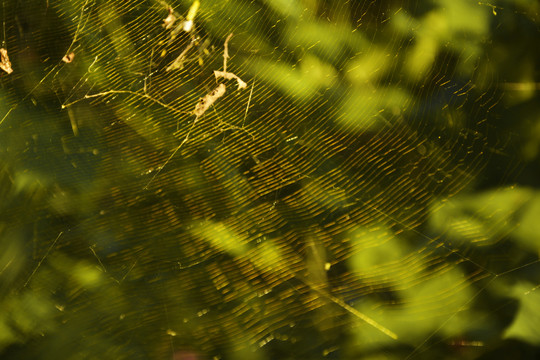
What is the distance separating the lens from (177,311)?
0.43m

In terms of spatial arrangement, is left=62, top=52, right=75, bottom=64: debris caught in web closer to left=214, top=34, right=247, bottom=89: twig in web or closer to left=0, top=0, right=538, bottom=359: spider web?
left=0, top=0, right=538, bottom=359: spider web

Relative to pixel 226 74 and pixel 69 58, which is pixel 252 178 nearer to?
pixel 226 74

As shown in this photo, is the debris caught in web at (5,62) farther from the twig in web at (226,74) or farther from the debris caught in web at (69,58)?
the twig in web at (226,74)

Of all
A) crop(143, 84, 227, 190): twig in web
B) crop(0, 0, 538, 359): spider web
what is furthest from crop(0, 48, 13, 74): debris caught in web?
crop(143, 84, 227, 190): twig in web

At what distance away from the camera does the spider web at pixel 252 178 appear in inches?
16.4

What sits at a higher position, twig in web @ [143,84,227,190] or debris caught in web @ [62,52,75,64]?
debris caught in web @ [62,52,75,64]

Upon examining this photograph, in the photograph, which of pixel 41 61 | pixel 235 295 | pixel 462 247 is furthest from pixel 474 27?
pixel 41 61

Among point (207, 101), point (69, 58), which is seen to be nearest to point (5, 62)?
point (69, 58)

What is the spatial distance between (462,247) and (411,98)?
15cm

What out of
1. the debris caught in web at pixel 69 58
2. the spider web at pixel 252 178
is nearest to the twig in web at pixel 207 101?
the spider web at pixel 252 178

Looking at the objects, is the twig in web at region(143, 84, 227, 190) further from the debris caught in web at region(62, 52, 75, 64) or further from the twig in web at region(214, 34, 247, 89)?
the debris caught in web at region(62, 52, 75, 64)

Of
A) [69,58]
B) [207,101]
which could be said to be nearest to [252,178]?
[207,101]

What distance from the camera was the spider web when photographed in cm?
42

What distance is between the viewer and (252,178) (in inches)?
18.3
